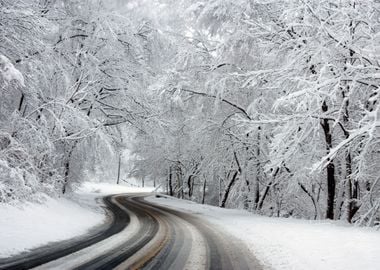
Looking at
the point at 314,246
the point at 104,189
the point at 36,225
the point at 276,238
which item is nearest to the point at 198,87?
the point at 276,238

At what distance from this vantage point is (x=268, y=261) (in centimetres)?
940

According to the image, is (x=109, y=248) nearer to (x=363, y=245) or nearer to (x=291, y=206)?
(x=363, y=245)

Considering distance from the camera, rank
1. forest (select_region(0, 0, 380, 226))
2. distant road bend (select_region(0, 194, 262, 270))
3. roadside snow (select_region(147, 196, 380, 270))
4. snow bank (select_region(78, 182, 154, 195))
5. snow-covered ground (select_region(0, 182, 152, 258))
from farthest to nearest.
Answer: snow bank (select_region(78, 182, 154, 195)) < forest (select_region(0, 0, 380, 226)) < snow-covered ground (select_region(0, 182, 152, 258)) < roadside snow (select_region(147, 196, 380, 270)) < distant road bend (select_region(0, 194, 262, 270))

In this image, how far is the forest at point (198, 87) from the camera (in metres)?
11.9

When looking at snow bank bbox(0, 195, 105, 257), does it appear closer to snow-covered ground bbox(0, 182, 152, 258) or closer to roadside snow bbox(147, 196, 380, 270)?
snow-covered ground bbox(0, 182, 152, 258)

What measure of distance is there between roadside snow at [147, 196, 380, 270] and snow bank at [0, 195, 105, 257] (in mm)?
5170

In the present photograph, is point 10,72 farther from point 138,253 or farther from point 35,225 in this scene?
point 138,253

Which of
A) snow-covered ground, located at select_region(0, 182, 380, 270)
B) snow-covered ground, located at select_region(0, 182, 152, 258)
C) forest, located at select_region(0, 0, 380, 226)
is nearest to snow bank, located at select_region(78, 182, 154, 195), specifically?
forest, located at select_region(0, 0, 380, 226)

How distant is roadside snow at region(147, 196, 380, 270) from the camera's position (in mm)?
8703

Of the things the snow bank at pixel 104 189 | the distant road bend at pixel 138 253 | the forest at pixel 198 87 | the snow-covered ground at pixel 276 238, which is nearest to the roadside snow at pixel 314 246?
the snow-covered ground at pixel 276 238

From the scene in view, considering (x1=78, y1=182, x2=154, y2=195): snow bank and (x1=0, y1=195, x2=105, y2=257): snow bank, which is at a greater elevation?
(x1=78, y1=182, x2=154, y2=195): snow bank

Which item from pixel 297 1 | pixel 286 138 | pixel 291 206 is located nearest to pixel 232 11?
pixel 297 1

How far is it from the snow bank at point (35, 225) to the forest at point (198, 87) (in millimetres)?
613

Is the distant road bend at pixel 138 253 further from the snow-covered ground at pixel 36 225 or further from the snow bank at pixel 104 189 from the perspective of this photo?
the snow bank at pixel 104 189
